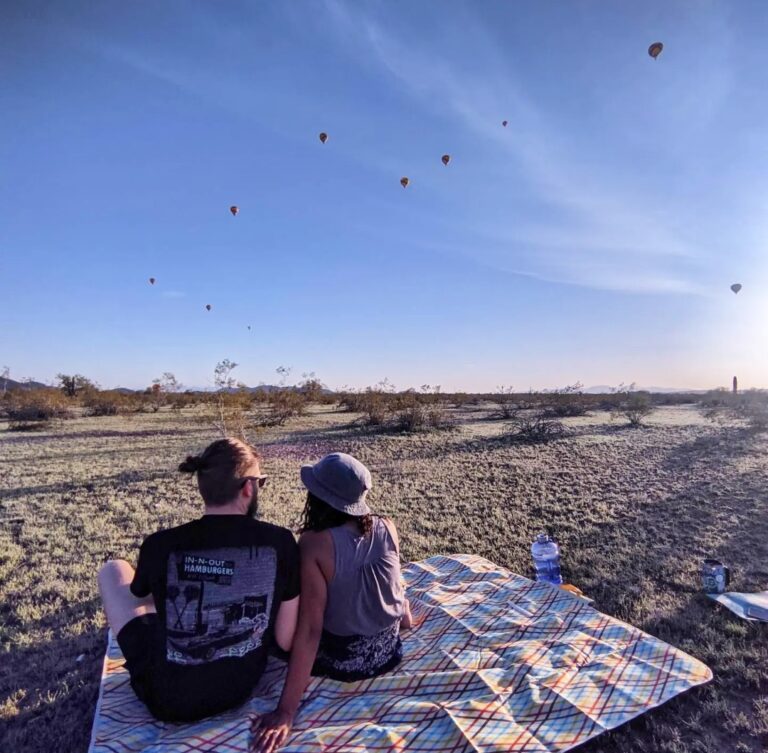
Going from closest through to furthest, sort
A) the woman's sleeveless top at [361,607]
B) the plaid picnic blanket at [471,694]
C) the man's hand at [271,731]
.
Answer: the man's hand at [271,731]
the plaid picnic blanket at [471,694]
the woman's sleeveless top at [361,607]

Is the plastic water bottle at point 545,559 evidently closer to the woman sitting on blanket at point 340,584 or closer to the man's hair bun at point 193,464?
the woman sitting on blanket at point 340,584

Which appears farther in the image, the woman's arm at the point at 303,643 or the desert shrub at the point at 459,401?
the desert shrub at the point at 459,401

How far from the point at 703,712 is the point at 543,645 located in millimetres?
779

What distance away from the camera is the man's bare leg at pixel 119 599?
2268 millimetres

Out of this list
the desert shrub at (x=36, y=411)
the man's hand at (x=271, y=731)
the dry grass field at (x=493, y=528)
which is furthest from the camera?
the desert shrub at (x=36, y=411)

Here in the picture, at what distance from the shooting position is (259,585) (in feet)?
6.81

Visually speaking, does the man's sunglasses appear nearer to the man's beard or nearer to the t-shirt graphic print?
the man's beard

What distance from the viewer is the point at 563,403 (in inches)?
953

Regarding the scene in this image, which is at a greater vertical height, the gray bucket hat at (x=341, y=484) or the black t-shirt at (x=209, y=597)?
the gray bucket hat at (x=341, y=484)

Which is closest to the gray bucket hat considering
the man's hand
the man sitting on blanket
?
the man sitting on blanket

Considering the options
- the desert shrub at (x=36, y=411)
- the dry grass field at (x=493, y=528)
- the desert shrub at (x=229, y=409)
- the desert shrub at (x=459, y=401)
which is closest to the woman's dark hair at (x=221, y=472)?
the dry grass field at (x=493, y=528)

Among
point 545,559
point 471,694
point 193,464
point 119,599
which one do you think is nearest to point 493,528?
point 545,559

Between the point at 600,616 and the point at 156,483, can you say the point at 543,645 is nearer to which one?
the point at 600,616

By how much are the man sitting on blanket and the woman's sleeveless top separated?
0.22m
